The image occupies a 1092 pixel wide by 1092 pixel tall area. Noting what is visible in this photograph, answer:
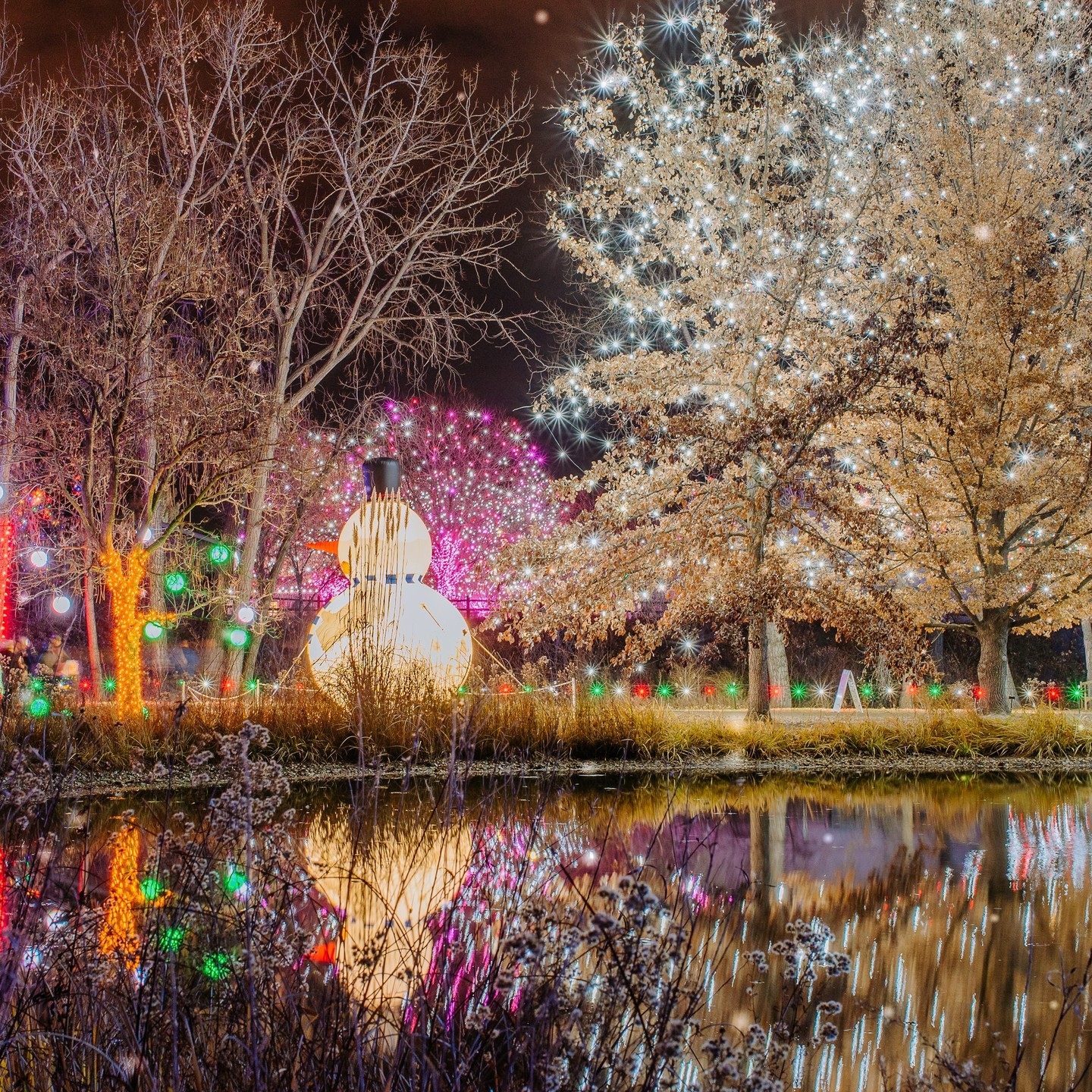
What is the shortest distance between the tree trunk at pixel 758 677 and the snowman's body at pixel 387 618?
384 centimetres

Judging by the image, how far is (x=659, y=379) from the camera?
13586 millimetres

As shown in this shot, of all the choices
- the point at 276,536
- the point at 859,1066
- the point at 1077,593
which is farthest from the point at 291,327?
the point at 859,1066

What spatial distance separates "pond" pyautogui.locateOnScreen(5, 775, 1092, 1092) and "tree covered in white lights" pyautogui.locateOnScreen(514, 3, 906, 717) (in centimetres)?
400

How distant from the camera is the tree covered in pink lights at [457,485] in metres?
26.6

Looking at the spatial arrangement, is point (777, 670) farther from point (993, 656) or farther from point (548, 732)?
point (548, 732)

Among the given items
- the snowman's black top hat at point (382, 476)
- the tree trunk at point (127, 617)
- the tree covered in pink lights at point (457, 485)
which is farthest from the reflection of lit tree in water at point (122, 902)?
the tree covered in pink lights at point (457, 485)

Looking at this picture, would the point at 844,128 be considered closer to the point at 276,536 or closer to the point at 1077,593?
the point at 1077,593

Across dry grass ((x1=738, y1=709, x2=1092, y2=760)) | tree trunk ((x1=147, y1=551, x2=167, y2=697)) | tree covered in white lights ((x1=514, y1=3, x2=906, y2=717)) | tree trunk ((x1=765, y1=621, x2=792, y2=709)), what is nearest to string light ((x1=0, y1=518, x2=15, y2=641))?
tree trunk ((x1=147, y1=551, x2=167, y2=697))

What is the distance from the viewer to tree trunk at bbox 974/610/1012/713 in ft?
50.9

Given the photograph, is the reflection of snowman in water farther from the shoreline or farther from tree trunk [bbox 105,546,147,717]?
tree trunk [bbox 105,546,147,717]

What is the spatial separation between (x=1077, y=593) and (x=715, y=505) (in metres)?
6.27

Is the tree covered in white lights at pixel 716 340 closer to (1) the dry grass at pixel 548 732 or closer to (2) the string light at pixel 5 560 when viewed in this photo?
(1) the dry grass at pixel 548 732

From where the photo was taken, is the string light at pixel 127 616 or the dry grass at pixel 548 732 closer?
the dry grass at pixel 548 732

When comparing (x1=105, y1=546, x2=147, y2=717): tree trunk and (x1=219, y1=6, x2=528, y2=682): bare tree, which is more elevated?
(x1=219, y1=6, x2=528, y2=682): bare tree
